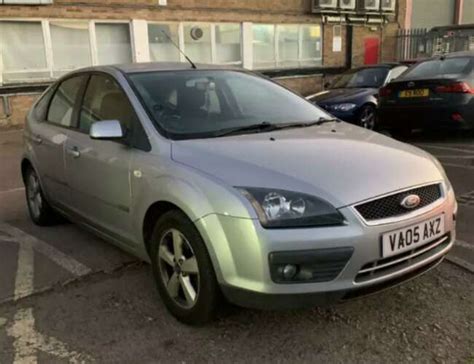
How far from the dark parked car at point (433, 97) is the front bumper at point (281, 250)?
19.8 ft

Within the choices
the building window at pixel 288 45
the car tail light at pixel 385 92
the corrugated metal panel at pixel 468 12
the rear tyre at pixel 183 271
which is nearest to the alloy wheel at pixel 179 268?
the rear tyre at pixel 183 271

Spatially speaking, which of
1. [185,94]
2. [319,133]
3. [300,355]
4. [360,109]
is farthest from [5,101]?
[300,355]

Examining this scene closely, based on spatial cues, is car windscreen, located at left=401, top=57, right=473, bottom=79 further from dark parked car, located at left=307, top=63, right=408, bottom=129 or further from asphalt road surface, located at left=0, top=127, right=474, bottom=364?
asphalt road surface, located at left=0, top=127, right=474, bottom=364

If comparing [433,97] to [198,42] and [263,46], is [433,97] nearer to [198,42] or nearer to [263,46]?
[198,42]

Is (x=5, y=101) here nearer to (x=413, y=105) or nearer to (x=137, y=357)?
(x=413, y=105)

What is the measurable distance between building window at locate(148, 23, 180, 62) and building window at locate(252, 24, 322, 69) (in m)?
2.87

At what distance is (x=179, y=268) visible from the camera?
3.11 m

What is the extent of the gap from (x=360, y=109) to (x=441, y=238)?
6.84m

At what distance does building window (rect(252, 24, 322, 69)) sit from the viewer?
16.8 m

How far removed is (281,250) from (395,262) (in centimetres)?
66

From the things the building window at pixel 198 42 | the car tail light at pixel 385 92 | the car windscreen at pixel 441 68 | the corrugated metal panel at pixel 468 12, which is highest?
the corrugated metal panel at pixel 468 12

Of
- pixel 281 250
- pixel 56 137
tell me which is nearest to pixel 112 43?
pixel 56 137

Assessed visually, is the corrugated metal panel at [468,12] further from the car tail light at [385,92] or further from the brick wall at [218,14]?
the car tail light at [385,92]

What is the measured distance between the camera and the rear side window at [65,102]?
4488mm
